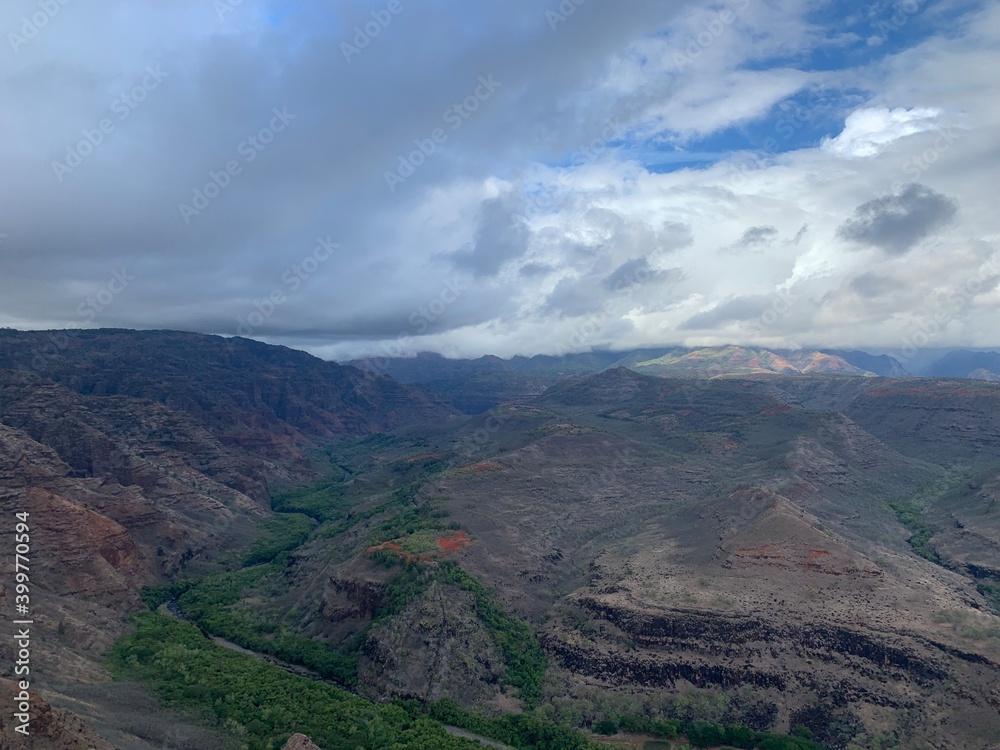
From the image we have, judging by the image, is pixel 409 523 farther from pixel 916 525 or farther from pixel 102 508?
pixel 916 525

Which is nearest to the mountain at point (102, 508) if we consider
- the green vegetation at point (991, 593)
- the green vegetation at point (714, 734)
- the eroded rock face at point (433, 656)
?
the eroded rock face at point (433, 656)

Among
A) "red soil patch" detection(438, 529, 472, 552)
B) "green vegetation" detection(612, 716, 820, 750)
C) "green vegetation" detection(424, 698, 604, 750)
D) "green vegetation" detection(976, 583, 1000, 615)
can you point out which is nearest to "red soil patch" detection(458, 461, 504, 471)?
"red soil patch" detection(438, 529, 472, 552)

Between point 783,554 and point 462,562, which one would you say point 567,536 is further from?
point 783,554

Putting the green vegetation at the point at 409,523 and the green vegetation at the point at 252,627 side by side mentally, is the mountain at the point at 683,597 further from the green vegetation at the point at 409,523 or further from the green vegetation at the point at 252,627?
the green vegetation at the point at 252,627

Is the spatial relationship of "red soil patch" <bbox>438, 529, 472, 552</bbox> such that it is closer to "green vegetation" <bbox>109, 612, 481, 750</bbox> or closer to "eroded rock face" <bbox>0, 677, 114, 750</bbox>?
"green vegetation" <bbox>109, 612, 481, 750</bbox>

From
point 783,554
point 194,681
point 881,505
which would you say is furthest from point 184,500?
point 881,505
